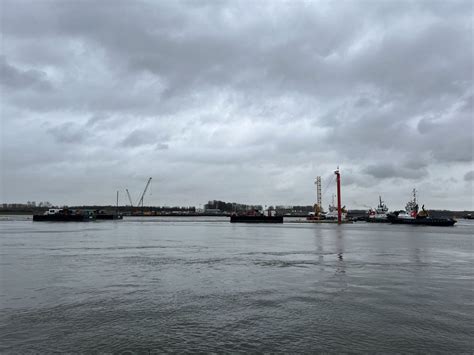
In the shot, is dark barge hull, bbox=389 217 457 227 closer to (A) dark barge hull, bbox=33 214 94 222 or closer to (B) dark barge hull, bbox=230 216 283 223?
(B) dark barge hull, bbox=230 216 283 223

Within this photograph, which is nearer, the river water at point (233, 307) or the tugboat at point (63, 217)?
the river water at point (233, 307)

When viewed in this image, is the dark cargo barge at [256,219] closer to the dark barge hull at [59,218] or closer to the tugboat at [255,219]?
the tugboat at [255,219]

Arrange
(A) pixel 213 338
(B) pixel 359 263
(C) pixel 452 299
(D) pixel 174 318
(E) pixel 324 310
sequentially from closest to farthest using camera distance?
(A) pixel 213 338
(D) pixel 174 318
(E) pixel 324 310
(C) pixel 452 299
(B) pixel 359 263

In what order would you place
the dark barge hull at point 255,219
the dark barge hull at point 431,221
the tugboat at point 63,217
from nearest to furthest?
the dark barge hull at point 431,221 → the tugboat at point 63,217 → the dark barge hull at point 255,219

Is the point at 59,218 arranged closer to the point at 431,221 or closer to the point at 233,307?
the point at 431,221

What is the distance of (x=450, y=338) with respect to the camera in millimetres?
12852

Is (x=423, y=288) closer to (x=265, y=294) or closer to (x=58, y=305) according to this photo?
(x=265, y=294)

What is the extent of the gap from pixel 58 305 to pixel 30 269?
36.9 feet

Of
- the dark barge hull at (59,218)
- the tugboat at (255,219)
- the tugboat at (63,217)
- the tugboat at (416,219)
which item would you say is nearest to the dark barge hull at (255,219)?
the tugboat at (255,219)

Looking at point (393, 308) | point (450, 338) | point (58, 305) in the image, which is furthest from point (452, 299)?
point (58, 305)

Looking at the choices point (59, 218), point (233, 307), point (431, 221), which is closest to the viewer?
point (233, 307)

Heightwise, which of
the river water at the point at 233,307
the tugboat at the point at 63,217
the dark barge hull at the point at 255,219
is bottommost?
the river water at the point at 233,307

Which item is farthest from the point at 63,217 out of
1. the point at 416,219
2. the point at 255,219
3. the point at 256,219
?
the point at 416,219

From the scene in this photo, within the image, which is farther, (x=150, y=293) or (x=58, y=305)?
(x=150, y=293)
